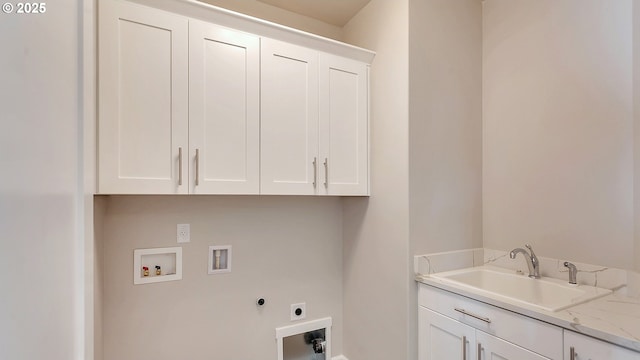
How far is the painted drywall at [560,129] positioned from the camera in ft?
4.64

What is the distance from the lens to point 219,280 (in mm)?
1867

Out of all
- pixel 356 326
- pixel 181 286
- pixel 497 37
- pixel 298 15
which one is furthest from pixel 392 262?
pixel 298 15

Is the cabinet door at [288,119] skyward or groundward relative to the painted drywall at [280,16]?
groundward

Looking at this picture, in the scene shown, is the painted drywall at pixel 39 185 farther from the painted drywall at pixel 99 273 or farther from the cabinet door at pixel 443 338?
the cabinet door at pixel 443 338

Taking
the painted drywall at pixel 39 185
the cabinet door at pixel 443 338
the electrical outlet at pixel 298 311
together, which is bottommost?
the electrical outlet at pixel 298 311

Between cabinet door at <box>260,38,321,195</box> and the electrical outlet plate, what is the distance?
0.56 meters

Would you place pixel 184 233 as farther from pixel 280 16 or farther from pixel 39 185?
pixel 280 16

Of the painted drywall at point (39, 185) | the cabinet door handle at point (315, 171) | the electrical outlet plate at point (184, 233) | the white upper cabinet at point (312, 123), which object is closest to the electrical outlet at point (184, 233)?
the electrical outlet plate at point (184, 233)

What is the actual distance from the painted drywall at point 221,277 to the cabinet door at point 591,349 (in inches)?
56.7

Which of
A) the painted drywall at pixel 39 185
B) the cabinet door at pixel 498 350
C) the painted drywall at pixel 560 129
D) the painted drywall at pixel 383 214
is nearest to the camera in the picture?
the painted drywall at pixel 39 185

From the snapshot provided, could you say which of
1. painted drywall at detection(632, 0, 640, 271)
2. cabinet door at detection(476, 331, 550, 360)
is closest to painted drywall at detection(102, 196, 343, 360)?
cabinet door at detection(476, 331, 550, 360)

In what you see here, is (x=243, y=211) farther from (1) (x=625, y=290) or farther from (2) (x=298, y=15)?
(1) (x=625, y=290)

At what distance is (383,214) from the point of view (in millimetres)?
1878

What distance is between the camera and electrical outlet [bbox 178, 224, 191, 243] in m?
1.76
